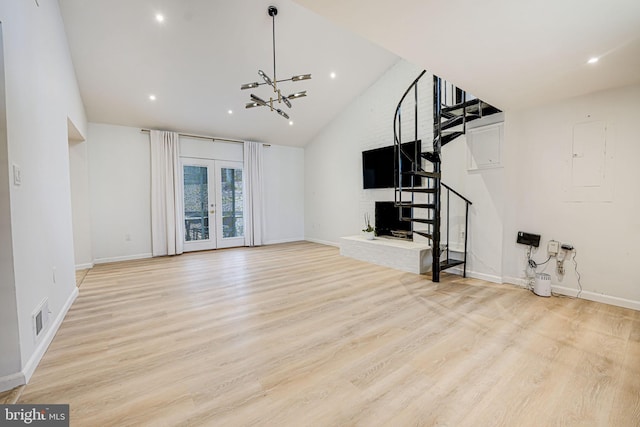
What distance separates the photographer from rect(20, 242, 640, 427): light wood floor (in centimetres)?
146

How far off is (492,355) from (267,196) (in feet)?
20.4

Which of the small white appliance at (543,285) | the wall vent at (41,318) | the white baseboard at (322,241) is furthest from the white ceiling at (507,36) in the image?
the white baseboard at (322,241)

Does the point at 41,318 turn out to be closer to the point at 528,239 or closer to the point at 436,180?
the point at 436,180

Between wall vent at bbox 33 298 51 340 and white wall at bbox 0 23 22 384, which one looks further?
wall vent at bbox 33 298 51 340

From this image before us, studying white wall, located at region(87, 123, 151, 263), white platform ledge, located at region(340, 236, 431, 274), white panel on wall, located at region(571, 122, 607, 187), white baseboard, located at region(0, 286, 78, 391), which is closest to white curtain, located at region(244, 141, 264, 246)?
white wall, located at region(87, 123, 151, 263)

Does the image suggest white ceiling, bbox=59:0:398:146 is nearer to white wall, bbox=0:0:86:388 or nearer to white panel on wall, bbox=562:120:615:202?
white wall, bbox=0:0:86:388

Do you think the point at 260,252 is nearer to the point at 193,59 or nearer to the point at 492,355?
the point at 193,59

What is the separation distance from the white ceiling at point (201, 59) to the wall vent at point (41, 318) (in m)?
3.58

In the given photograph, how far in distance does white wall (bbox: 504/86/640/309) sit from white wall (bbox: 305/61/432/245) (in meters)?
1.52

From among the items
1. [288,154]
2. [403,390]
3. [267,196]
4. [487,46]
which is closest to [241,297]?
[403,390]

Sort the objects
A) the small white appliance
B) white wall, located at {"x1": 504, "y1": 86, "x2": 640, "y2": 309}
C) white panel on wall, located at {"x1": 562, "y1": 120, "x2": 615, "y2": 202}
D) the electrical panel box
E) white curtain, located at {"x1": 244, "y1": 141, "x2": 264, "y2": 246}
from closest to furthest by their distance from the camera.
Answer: white wall, located at {"x1": 504, "y1": 86, "x2": 640, "y2": 309} < white panel on wall, located at {"x1": 562, "y1": 120, "x2": 615, "y2": 202} < the small white appliance < the electrical panel box < white curtain, located at {"x1": 244, "y1": 141, "x2": 264, "y2": 246}

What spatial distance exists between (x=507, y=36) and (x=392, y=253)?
3266 mm

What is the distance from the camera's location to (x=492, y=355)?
1.97 m

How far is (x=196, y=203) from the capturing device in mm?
6352
